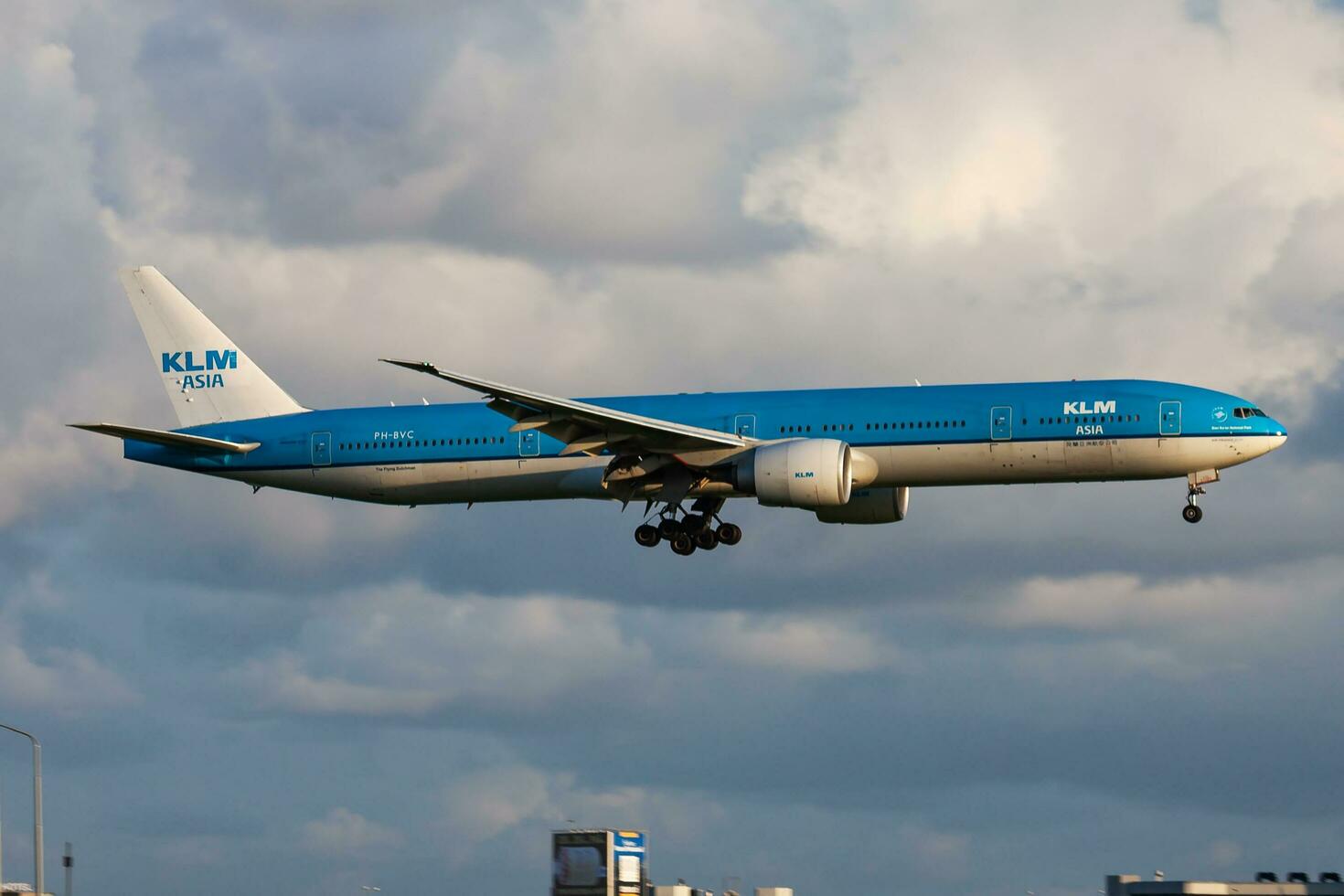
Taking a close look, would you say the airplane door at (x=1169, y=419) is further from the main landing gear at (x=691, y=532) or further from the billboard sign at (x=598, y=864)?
the billboard sign at (x=598, y=864)

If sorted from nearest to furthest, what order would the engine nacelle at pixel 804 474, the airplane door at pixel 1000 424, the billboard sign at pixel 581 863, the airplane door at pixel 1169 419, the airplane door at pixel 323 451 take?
1. the engine nacelle at pixel 804 474
2. the airplane door at pixel 1169 419
3. the airplane door at pixel 1000 424
4. the airplane door at pixel 323 451
5. the billboard sign at pixel 581 863

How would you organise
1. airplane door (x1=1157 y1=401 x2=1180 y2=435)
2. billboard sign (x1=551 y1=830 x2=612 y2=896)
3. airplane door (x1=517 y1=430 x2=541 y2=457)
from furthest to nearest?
billboard sign (x1=551 y1=830 x2=612 y2=896) < airplane door (x1=517 y1=430 x2=541 y2=457) < airplane door (x1=1157 y1=401 x2=1180 y2=435)

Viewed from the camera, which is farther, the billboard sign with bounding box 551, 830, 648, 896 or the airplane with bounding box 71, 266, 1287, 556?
the billboard sign with bounding box 551, 830, 648, 896

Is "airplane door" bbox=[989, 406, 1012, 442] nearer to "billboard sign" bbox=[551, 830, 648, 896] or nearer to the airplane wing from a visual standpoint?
the airplane wing

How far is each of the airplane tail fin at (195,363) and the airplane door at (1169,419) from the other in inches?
1237

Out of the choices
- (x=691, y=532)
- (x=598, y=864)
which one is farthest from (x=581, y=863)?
(x=691, y=532)

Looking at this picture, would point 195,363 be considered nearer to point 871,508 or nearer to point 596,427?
point 596,427

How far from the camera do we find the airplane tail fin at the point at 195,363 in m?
76.2

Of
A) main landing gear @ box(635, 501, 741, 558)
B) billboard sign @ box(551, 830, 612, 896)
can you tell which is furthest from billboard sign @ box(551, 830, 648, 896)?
main landing gear @ box(635, 501, 741, 558)

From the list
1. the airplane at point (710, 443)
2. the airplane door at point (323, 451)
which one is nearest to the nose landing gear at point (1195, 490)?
the airplane at point (710, 443)

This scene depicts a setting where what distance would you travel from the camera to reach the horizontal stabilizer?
235 feet

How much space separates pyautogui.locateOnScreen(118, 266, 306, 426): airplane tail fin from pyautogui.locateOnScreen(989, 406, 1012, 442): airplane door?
2639cm

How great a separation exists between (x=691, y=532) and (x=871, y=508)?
21.1 feet

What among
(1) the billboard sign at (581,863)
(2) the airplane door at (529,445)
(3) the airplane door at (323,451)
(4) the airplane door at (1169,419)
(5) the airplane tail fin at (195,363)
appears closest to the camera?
(4) the airplane door at (1169,419)
